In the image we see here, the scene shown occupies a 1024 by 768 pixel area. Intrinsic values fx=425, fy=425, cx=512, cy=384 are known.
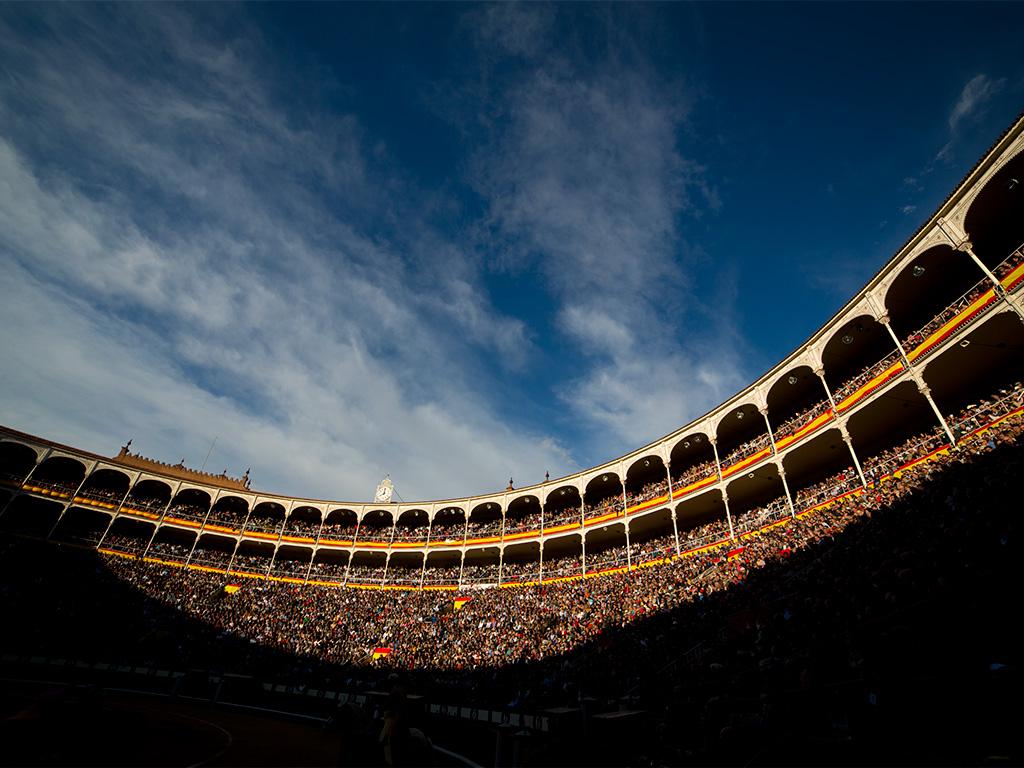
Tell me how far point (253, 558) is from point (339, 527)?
8.46 m

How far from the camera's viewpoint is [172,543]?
41875 mm

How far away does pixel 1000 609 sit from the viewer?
663 cm

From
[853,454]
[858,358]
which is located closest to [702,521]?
[853,454]

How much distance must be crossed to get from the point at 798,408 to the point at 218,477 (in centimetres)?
6295

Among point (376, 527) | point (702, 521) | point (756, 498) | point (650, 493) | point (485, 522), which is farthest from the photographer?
point (376, 527)

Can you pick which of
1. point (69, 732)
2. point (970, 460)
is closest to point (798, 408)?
point (970, 460)

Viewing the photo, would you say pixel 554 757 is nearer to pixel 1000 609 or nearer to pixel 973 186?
pixel 1000 609

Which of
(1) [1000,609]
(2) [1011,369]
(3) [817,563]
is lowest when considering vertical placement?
(1) [1000,609]

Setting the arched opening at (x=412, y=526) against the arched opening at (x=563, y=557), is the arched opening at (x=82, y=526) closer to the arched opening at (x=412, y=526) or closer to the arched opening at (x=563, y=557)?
the arched opening at (x=412, y=526)

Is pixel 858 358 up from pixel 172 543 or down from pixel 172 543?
up

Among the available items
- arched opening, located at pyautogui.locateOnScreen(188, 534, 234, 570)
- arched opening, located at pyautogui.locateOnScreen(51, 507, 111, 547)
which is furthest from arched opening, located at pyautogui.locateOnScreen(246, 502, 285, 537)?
arched opening, located at pyautogui.locateOnScreen(51, 507, 111, 547)

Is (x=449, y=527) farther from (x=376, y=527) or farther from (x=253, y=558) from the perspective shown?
(x=253, y=558)

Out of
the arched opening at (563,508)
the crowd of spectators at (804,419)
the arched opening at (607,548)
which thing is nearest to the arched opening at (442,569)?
the arched opening at (563,508)

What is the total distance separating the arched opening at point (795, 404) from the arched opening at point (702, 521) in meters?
5.98
